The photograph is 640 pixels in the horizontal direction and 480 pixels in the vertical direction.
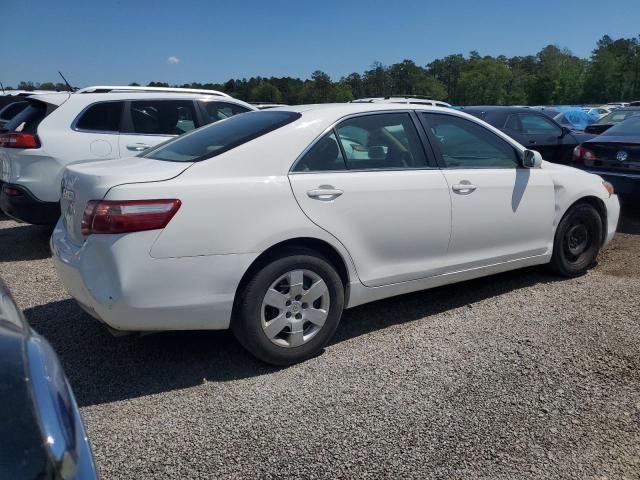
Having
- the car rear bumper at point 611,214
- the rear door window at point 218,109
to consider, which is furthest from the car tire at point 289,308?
the rear door window at point 218,109

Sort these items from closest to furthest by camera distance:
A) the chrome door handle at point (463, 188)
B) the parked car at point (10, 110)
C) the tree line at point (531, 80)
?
the chrome door handle at point (463, 188) < the parked car at point (10, 110) < the tree line at point (531, 80)

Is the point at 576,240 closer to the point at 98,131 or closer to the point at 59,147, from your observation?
the point at 98,131

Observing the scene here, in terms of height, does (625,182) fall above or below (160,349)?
above

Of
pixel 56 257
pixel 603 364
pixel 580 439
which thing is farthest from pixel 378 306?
pixel 56 257

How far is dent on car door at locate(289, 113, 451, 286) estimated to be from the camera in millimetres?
3689

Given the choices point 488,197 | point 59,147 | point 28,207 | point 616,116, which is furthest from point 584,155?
point 616,116

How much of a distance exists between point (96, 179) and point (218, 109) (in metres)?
4.45

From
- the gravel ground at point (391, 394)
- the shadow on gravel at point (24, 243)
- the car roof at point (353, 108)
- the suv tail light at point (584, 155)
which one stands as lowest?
the shadow on gravel at point (24, 243)

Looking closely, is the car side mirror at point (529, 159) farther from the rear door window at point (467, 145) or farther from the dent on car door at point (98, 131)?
the dent on car door at point (98, 131)

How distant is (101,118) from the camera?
6.63 metres

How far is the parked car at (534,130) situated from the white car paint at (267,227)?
6.14m

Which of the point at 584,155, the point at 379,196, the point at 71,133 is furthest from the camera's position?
the point at 584,155

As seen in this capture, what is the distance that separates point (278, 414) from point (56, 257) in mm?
1706

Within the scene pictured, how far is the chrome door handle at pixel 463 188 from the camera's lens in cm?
426
